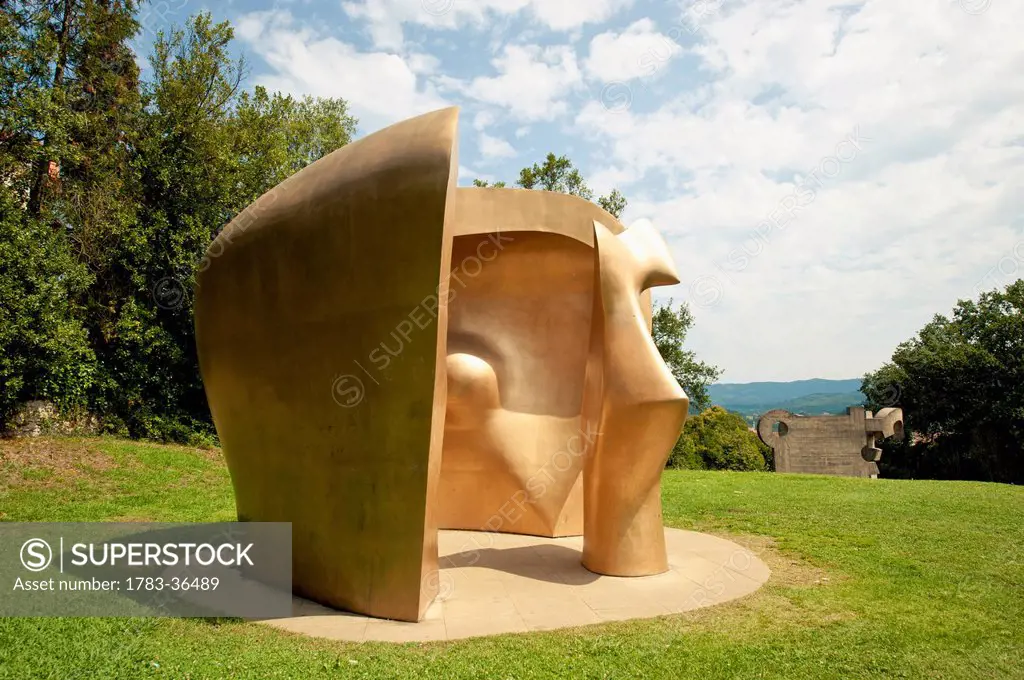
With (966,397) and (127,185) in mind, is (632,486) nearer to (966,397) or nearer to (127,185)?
(127,185)

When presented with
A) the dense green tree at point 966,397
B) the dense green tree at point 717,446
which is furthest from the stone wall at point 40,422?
the dense green tree at point 966,397

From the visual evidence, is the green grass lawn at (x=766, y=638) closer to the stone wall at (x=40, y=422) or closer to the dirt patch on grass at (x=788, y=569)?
the dirt patch on grass at (x=788, y=569)

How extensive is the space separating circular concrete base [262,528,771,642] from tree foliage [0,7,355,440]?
15.2 m

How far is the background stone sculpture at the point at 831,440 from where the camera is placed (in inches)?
988

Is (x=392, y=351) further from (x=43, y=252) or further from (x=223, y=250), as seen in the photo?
(x=43, y=252)

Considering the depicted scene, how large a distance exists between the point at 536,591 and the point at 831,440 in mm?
21720

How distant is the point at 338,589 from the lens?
22.4ft

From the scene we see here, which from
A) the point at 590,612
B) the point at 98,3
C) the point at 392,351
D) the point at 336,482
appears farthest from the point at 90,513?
the point at 98,3

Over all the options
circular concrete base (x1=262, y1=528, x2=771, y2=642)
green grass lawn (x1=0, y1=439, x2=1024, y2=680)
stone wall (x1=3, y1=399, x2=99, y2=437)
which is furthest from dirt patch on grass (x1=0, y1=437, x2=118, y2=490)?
circular concrete base (x1=262, y1=528, x2=771, y2=642)

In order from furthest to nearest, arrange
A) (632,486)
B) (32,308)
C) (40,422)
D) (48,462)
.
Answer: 1. (40,422)
2. (32,308)
3. (48,462)
4. (632,486)

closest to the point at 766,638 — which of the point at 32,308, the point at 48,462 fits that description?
the point at 48,462

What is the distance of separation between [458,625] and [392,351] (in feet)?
9.44

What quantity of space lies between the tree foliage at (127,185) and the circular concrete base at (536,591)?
15.2 metres

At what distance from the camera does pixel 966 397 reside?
3177cm
